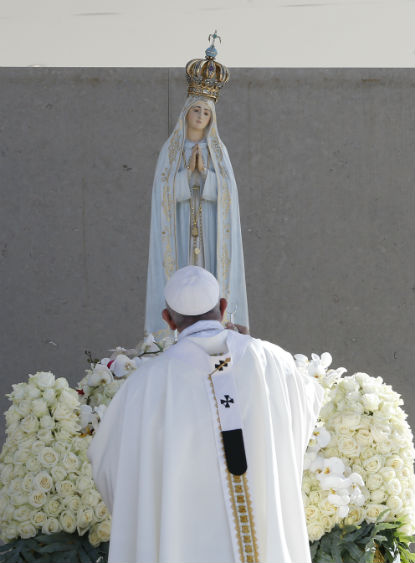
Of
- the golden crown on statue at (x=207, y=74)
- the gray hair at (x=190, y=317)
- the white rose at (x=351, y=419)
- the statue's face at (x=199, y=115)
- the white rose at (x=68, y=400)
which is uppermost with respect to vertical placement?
the golden crown on statue at (x=207, y=74)

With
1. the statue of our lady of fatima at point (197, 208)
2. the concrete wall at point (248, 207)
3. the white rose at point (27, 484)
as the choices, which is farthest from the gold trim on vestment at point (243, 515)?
the concrete wall at point (248, 207)

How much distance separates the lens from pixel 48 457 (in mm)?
3348

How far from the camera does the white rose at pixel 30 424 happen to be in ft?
11.2

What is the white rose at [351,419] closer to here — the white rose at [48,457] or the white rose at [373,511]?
the white rose at [373,511]

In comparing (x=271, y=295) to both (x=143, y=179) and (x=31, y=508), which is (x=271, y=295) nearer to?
(x=143, y=179)

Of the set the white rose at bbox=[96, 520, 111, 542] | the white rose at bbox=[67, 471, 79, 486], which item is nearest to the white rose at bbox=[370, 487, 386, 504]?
the white rose at bbox=[96, 520, 111, 542]

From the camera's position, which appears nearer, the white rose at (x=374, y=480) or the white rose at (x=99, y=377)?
the white rose at (x=374, y=480)

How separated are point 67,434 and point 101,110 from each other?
4681 millimetres

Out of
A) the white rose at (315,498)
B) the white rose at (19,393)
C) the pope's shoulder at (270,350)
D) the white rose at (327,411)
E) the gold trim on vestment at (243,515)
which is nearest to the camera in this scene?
the gold trim on vestment at (243,515)

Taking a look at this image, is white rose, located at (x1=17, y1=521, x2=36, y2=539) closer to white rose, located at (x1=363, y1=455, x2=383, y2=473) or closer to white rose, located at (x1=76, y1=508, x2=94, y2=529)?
white rose, located at (x1=76, y1=508, x2=94, y2=529)

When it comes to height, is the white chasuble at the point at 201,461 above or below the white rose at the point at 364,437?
below

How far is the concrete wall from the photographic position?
765 centimetres
